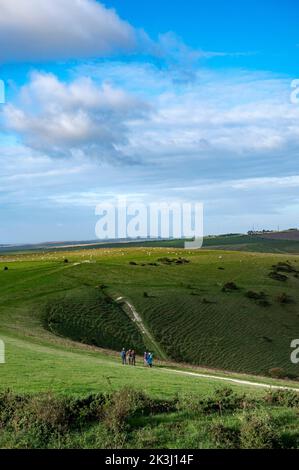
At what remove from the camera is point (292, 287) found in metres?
98.9

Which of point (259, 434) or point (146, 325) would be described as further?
point (146, 325)

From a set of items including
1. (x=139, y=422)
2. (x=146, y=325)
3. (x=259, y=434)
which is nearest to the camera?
(x=259, y=434)

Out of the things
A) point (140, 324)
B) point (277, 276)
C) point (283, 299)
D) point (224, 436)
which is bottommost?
point (140, 324)

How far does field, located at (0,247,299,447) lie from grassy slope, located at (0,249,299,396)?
14 centimetres

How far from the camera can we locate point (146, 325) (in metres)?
73.8

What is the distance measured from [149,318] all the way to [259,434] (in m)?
60.2

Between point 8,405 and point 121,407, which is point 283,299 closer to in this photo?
point 121,407

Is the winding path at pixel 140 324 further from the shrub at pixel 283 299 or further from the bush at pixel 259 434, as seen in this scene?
the bush at pixel 259 434

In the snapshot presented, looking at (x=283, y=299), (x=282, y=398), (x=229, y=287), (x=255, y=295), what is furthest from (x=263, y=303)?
(x=282, y=398)

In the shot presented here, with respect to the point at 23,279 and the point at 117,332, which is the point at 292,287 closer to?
the point at 117,332

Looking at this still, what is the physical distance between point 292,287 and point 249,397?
8126cm

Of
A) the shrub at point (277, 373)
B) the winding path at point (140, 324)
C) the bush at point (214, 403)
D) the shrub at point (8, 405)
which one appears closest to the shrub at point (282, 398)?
the bush at point (214, 403)

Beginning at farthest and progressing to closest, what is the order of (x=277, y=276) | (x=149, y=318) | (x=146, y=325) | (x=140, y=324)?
(x=277, y=276)
(x=149, y=318)
(x=140, y=324)
(x=146, y=325)

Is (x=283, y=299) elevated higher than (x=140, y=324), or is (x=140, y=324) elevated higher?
(x=283, y=299)
